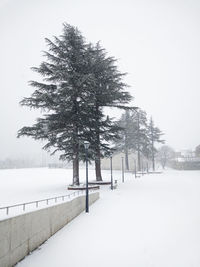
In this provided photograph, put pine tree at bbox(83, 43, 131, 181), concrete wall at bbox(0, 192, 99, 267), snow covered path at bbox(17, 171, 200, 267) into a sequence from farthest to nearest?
pine tree at bbox(83, 43, 131, 181), snow covered path at bbox(17, 171, 200, 267), concrete wall at bbox(0, 192, 99, 267)

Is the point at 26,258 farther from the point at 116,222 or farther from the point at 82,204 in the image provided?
the point at 82,204

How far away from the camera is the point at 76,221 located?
9188mm

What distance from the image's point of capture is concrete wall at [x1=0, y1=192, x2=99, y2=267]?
426 centimetres

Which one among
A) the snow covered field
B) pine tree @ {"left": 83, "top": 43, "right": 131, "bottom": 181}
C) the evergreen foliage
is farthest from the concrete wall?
pine tree @ {"left": 83, "top": 43, "right": 131, "bottom": 181}

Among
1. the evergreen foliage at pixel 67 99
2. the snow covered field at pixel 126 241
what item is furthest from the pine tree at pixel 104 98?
the snow covered field at pixel 126 241

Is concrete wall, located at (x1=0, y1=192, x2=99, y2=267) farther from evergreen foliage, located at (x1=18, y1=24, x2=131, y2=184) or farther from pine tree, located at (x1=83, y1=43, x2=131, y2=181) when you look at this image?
pine tree, located at (x1=83, y1=43, x2=131, y2=181)

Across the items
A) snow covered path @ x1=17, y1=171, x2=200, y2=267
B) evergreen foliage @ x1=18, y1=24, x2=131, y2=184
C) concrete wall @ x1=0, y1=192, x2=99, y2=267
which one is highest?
evergreen foliage @ x1=18, y1=24, x2=131, y2=184

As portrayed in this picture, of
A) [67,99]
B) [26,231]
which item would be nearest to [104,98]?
[67,99]

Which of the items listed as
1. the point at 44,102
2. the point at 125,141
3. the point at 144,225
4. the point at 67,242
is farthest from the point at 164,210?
the point at 125,141

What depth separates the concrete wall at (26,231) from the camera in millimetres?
4262

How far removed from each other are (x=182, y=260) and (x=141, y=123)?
44.7m

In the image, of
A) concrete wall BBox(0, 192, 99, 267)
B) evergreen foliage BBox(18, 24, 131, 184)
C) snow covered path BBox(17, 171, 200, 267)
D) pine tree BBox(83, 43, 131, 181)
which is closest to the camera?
concrete wall BBox(0, 192, 99, 267)

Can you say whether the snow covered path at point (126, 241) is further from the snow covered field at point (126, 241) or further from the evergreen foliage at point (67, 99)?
the evergreen foliage at point (67, 99)

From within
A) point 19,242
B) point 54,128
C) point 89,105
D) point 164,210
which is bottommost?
point 164,210
